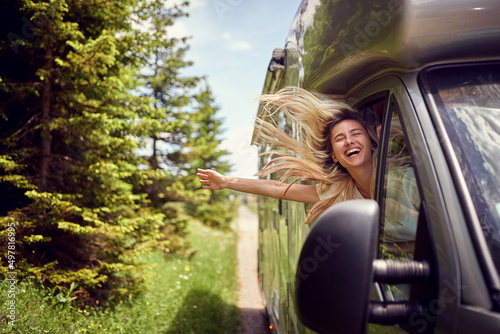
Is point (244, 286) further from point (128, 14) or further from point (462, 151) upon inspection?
point (462, 151)

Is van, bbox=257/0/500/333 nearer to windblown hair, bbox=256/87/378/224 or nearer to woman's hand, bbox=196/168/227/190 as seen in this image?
windblown hair, bbox=256/87/378/224

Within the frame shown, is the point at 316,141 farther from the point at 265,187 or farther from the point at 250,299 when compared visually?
the point at 250,299

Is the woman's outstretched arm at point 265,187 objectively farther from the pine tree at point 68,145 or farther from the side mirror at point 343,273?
the pine tree at point 68,145

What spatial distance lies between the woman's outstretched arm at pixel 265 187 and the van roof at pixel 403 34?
82cm

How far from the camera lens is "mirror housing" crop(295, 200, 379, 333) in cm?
106

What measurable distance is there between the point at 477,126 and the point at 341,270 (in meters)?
0.87

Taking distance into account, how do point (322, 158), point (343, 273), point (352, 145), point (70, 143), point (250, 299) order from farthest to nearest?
1. point (250, 299)
2. point (70, 143)
3. point (322, 158)
4. point (352, 145)
5. point (343, 273)

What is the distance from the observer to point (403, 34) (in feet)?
4.99

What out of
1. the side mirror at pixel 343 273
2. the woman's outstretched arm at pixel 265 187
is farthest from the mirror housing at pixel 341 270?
the woman's outstretched arm at pixel 265 187

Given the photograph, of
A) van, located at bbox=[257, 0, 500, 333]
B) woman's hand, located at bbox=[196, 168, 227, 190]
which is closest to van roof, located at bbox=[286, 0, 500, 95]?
van, located at bbox=[257, 0, 500, 333]

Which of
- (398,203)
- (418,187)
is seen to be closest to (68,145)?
(398,203)

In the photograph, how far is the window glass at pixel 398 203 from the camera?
5.19 feet

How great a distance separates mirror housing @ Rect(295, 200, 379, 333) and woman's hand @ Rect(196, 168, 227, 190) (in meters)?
1.51

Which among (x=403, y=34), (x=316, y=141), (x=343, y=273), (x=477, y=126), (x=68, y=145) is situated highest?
(x=68, y=145)
